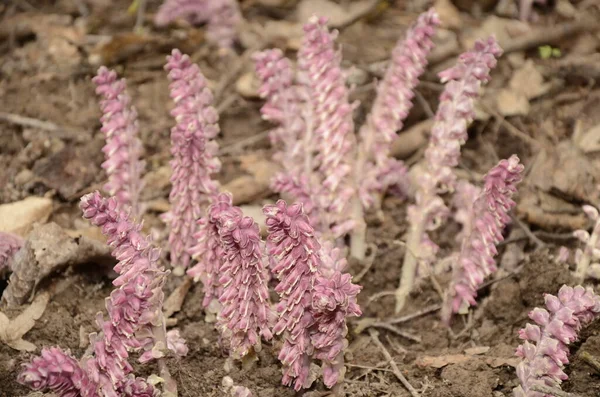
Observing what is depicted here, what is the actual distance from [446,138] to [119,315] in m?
1.33

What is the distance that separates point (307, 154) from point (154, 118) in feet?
3.85

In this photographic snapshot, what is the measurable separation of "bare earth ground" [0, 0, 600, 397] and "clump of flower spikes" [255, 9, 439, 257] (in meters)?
0.27

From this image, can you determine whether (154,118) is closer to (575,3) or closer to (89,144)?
(89,144)

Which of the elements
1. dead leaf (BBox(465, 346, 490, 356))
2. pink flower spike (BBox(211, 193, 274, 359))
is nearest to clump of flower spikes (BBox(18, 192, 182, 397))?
pink flower spike (BBox(211, 193, 274, 359))

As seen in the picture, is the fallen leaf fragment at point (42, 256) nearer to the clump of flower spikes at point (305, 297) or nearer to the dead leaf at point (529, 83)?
the clump of flower spikes at point (305, 297)

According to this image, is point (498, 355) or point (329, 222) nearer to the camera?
point (498, 355)

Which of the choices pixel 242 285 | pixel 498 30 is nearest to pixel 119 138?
pixel 242 285

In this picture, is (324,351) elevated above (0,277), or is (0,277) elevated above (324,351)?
(324,351)

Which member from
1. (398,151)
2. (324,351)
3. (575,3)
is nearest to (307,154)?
(398,151)

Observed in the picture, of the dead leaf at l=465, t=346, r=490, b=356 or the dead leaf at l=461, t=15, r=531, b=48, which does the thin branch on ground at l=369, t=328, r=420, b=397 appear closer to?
the dead leaf at l=465, t=346, r=490, b=356

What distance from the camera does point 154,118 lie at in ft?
13.0

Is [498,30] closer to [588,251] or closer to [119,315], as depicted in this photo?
[588,251]

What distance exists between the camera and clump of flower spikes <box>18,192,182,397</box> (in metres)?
2.01

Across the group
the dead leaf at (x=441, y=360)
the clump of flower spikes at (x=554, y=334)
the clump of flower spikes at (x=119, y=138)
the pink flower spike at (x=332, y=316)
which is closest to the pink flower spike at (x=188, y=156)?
the clump of flower spikes at (x=119, y=138)
